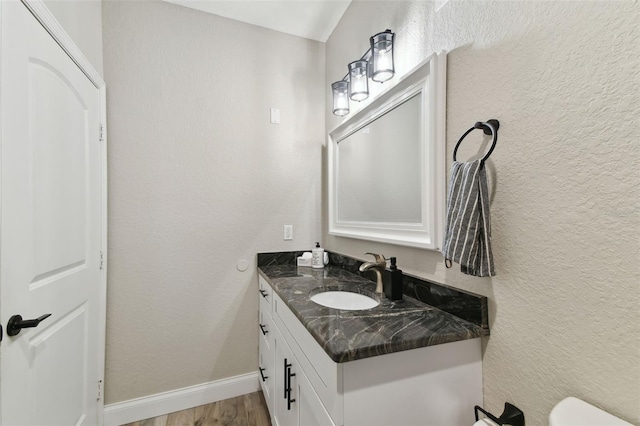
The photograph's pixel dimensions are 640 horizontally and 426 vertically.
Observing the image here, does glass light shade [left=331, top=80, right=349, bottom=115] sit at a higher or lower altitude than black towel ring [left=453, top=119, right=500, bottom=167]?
higher

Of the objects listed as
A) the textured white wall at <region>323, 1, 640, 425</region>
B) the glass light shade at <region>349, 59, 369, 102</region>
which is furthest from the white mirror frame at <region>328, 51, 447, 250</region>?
the glass light shade at <region>349, 59, 369, 102</region>

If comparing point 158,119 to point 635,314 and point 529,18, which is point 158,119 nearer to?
point 529,18

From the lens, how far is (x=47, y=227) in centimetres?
108

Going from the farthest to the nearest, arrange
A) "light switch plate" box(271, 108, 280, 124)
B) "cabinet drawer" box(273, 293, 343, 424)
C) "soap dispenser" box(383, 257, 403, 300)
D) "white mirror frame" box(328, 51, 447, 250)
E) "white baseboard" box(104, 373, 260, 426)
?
"light switch plate" box(271, 108, 280, 124)
"white baseboard" box(104, 373, 260, 426)
"soap dispenser" box(383, 257, 403, 300)
"white mirror frame" box(328, 51, 447, 250)
"cabinet drawer" box(273, 293, 343, 424)

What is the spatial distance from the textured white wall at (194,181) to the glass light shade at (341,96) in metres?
0.43

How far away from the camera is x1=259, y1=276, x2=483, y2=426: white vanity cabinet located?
0.78 meters

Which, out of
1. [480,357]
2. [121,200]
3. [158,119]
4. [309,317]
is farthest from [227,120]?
[480,357]

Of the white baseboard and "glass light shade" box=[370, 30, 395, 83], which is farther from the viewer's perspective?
the white baseboard

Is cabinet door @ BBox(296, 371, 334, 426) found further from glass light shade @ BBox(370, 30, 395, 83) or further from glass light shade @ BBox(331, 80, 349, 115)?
glass light shade @ BBox(331, 80, 349, 115)

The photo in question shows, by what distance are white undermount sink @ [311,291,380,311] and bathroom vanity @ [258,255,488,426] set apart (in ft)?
0.68

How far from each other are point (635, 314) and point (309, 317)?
2.74 feet

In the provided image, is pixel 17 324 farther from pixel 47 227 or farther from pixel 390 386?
pixel 390 386

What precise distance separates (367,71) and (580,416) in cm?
158

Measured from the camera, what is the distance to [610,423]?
0.58 m
